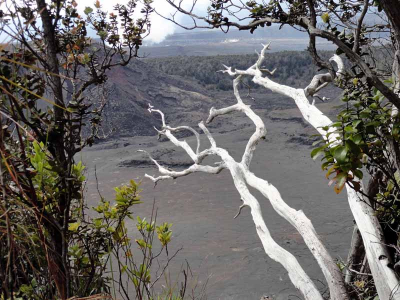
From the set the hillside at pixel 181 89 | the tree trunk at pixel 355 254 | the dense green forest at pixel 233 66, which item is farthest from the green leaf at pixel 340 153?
the dense green forest at pixel 233 66

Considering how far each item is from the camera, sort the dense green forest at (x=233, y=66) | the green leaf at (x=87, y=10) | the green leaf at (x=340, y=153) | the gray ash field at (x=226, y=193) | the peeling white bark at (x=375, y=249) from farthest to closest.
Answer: the dense green forest at (x=233, y=66)
the gray ash field at (x=226, y=193)
the peeling white bark at (x=375, y=249)
the green leaf at (x=87, y=10)
the green leaf at (x=340, y=153)

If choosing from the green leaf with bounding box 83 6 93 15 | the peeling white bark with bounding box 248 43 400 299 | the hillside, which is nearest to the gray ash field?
the hillside

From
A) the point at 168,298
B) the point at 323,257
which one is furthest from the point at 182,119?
the point at 168,298

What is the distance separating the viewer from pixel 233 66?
26.0m

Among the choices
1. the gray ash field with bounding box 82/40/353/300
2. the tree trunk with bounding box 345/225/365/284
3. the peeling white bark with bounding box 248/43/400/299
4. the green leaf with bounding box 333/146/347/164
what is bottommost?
the gray ash field with bounding box 82/40/353/300

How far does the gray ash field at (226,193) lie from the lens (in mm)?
6812

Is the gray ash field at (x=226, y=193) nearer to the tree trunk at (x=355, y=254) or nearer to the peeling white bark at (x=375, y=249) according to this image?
the tree trunk at (x=355, y=254)

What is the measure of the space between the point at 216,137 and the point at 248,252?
8840 mm

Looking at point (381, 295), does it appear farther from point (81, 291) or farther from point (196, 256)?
point (196, 256)

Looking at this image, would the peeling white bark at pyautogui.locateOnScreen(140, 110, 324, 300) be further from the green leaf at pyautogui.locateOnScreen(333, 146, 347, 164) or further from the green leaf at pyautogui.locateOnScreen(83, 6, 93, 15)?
the green leaf at pyautogui.locateOnScreen(83, 6, 93, 15)

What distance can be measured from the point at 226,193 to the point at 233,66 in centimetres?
1627

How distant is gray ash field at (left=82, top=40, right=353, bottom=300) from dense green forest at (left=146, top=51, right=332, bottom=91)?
12.1 ft

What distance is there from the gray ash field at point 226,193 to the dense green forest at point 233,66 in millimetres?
3700

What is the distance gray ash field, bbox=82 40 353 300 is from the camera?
6.81 m
